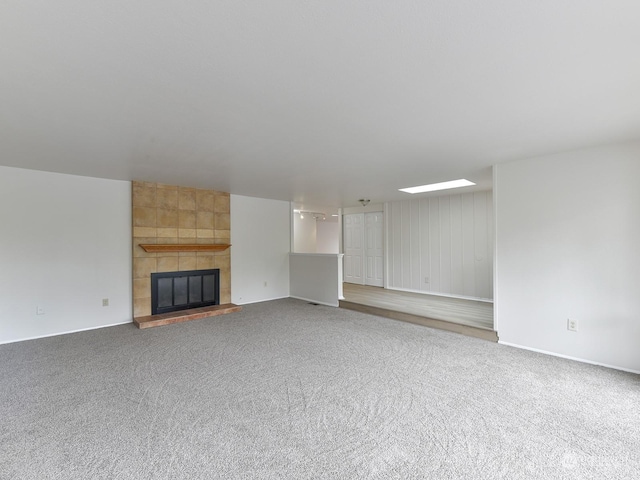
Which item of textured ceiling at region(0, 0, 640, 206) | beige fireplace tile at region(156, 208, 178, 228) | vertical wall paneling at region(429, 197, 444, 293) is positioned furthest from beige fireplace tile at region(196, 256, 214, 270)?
vertical wall paneling at region(429, 197, 444, 293)

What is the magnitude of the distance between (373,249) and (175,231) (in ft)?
15.8

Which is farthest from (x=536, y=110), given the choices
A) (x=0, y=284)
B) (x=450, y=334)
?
(x=0, y=284)

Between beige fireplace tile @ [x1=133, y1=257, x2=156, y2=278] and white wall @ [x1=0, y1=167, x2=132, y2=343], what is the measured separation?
0.46 feet

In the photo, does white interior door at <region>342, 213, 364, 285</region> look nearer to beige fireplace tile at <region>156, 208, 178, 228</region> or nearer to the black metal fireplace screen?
the black metal fireplace screen

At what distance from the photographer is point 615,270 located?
3.14 metres

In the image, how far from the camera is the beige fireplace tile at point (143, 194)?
4.98 m

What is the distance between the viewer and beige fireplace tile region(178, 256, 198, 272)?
5.48 meters

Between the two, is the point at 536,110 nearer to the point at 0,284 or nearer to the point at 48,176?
the point at 48,176

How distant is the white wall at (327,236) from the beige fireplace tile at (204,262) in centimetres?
529

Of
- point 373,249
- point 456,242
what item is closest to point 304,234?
point 373,249

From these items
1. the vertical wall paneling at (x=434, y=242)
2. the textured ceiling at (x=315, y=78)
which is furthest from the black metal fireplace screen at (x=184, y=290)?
the vertical wall paneling at (x=434, y=242)

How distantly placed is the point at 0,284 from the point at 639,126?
23.5ft

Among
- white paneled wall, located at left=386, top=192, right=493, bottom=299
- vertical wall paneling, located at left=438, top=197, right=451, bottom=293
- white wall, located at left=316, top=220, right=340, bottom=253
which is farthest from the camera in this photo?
white wall, located at left=316, top=220, right=340, bottom=253

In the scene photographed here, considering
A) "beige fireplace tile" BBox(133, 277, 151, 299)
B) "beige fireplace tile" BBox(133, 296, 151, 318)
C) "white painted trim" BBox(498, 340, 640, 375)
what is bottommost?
"white painted trim" BBox(498, 340, 640, 375)
